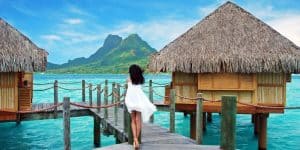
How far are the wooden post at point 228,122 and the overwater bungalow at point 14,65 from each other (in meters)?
7.96

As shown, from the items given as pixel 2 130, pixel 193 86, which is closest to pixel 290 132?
pixel 193 86

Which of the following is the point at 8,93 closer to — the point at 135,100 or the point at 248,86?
the point at 135,100

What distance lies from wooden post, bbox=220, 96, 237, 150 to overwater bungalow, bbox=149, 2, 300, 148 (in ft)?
23.2

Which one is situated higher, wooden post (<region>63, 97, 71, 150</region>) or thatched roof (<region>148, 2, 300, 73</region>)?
thatched roof (<region>148, 2, 300, 73</region>)

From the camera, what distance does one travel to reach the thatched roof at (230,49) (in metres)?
14.6

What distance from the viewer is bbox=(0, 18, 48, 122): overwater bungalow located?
531 inches

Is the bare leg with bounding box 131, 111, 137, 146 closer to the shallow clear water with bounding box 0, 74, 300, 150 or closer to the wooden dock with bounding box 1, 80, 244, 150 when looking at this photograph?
the wooden dock with bounding box 1, 80, 244, 150

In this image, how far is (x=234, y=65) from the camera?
14633 mm

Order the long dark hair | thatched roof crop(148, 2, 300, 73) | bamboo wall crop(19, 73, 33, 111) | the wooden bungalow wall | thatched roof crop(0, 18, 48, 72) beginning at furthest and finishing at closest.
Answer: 1. thatched roof crop(148, 2, 300, 73)
2. bamboo wall crop(19, 73, 33, 111)
3. the wooden bungalow wall
4. thatched roof crop(0, 18, 48, 72)
5. the long dark hair

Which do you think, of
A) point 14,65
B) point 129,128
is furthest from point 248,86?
point 14,65

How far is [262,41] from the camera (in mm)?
15445

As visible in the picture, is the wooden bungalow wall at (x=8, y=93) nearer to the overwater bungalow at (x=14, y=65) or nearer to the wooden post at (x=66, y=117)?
the overwater bungalow at (x=14, y=65)

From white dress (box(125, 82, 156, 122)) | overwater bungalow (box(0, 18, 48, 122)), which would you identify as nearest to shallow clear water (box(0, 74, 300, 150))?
overwater bungalow (box(0, 18, 48, 122))

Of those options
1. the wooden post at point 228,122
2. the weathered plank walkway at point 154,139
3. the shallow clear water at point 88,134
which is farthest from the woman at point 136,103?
the shallow clear water at point 88,134
